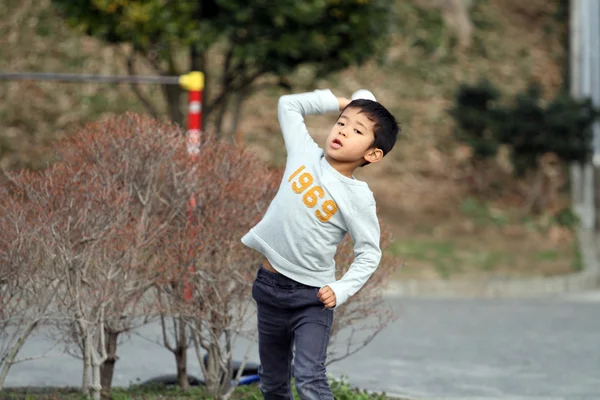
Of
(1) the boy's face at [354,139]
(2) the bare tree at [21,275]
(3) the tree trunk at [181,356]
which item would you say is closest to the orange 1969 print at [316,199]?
(1) the boy's face at [354,139]

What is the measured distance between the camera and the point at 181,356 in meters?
6.38

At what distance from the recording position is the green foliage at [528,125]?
18.2 meters

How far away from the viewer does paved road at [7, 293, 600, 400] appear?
298 inches

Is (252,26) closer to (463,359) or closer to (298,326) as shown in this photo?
(463,359)

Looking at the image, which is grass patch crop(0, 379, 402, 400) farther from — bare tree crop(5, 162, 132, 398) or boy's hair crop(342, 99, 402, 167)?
boy's hair crop(342, 99, 402, 167)

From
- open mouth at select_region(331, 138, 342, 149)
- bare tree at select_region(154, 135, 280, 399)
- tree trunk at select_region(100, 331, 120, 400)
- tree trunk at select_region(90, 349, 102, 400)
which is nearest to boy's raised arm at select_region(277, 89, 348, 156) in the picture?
open mouth at select_region(331, 138, 342, 149)

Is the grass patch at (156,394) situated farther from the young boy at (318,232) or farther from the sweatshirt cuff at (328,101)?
the sweatshirt cuff at (328,101)

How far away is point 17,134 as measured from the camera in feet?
66.7

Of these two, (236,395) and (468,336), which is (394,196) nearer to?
(468,336)

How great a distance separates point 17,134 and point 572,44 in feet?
35.1

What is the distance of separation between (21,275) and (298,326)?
1438 millimetres

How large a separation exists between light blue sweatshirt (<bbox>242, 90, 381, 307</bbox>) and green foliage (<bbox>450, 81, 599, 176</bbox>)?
13.9m

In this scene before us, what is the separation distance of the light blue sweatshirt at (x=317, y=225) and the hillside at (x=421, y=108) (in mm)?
10186

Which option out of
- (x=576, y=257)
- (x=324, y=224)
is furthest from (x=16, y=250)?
(x=576, y=257)
